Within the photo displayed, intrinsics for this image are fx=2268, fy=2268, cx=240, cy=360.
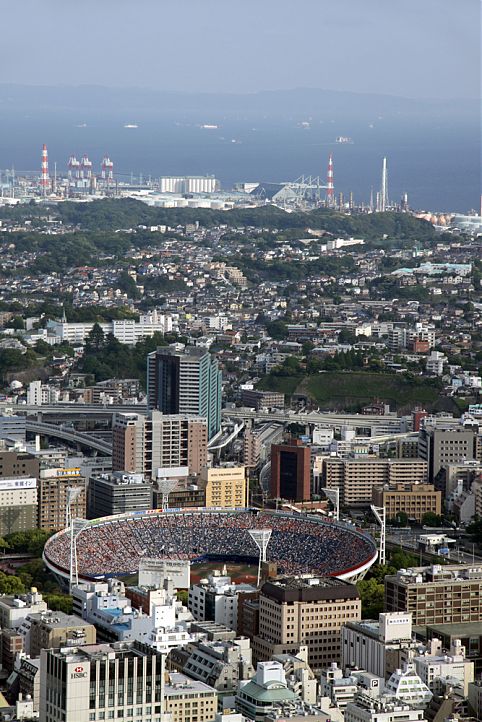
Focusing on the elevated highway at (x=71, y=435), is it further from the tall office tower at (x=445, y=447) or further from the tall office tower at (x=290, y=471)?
the tall office tower at (x=445, y=447)

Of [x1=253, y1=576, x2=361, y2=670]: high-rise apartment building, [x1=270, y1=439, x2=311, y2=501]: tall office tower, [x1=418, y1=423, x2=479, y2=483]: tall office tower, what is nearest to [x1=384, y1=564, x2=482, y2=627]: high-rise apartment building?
[x1=253, y1=576, x2=361, y2=670]: high-rise apartment building

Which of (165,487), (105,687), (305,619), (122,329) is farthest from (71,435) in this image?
(105,687)

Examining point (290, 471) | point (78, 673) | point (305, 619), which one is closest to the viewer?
point (78, 673)

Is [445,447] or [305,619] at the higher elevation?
[305,619]

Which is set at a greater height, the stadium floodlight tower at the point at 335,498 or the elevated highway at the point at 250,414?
the stadium floodlight tower at the point at 335,498

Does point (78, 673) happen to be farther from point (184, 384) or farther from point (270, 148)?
point (270, 148)

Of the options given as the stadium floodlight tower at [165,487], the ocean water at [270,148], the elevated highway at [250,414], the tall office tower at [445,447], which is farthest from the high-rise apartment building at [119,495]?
the ocean water at [270,148]

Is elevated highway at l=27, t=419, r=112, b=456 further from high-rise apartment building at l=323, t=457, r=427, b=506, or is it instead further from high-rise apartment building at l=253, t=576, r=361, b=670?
high-rise apartment building at l=253, t=576, r=361, b=670
